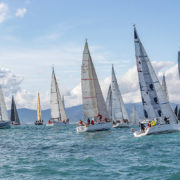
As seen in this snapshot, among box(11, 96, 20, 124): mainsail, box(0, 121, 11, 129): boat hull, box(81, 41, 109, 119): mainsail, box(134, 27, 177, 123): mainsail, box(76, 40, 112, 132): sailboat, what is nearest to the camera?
box(134, 27, 177, 123): mainsail

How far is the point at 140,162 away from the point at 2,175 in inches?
312

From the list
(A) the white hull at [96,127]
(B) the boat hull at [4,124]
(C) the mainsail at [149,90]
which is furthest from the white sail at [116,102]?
(C) the mainsail at [149,90]

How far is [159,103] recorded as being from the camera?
41000mm

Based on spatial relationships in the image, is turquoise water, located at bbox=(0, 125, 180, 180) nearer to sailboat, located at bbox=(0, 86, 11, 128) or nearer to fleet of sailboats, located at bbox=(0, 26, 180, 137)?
fleet of sailboats, located at bbox=(0, 26, 180, 137)

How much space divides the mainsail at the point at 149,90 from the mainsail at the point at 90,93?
1044 centimetres

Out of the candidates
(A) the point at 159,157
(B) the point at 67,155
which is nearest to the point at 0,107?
(B) the point at 67,155

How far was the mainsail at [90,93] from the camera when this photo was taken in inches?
1988

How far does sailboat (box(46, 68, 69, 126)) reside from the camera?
85.4 meters

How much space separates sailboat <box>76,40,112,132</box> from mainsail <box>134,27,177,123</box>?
1014cm

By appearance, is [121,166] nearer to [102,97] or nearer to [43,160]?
[43,160]

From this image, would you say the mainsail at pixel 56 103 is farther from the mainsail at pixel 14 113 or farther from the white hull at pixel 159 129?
the white hull at pixel 159 129

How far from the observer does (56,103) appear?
89.0m

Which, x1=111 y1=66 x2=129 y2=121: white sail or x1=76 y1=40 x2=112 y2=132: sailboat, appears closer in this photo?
x1=76 y1=40 x2=112 y2=132: sailboat

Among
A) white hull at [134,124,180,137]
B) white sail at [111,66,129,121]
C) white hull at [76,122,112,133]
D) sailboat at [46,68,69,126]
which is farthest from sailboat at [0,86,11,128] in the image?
white hull at [134,124,180,137]
